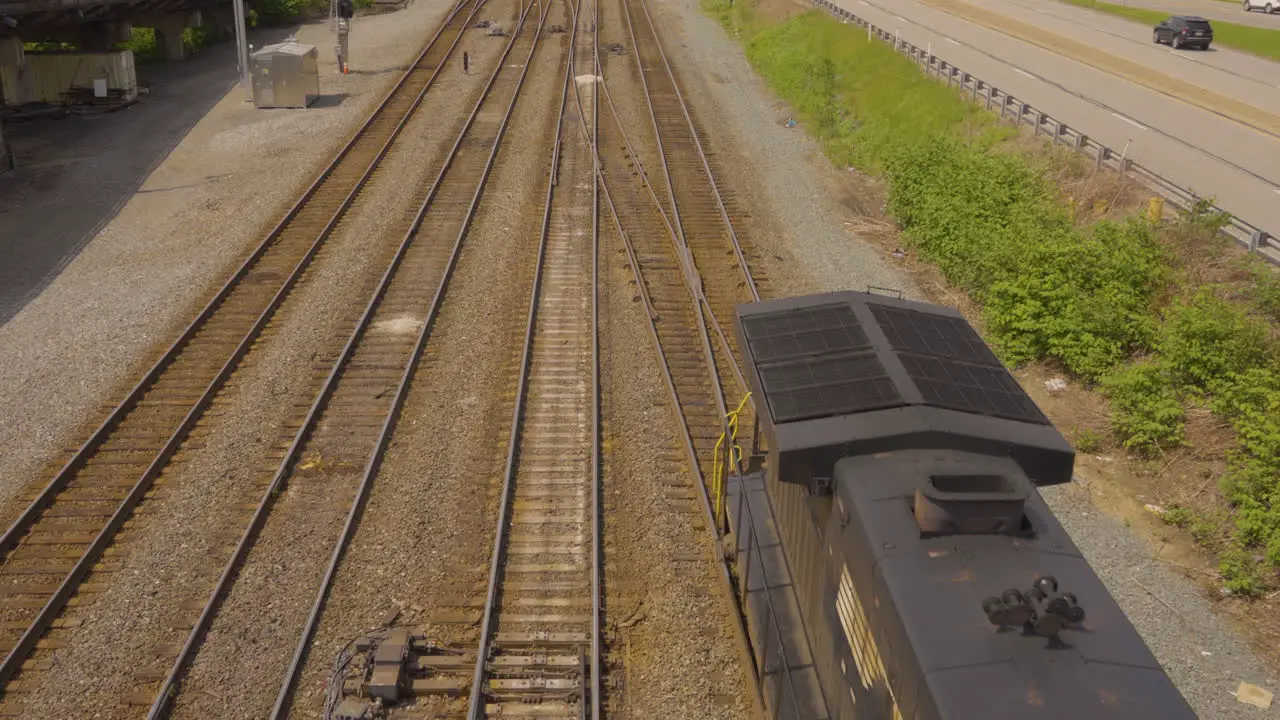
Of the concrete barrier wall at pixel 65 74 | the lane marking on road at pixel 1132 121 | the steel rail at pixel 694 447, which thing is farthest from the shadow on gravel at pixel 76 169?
the lane marking on road at pixel 1132 121

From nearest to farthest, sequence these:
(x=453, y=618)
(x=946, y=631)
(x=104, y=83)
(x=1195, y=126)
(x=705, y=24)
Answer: (x=946, y=631)
(x=453, y=618)
(x=1195, y=126)
(x=104, y=83)
(x=705, y=24)

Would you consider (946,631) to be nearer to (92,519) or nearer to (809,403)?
(809,403)

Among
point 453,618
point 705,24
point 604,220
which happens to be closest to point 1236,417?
point 453,618

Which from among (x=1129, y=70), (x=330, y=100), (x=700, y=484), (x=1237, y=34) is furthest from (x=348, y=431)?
(x=1237, y=34)

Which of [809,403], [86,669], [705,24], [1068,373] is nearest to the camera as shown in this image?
[809,403]

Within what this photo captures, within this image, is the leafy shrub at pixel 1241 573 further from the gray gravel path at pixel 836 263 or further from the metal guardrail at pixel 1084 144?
the metal guardrail at pixel 1084 144
